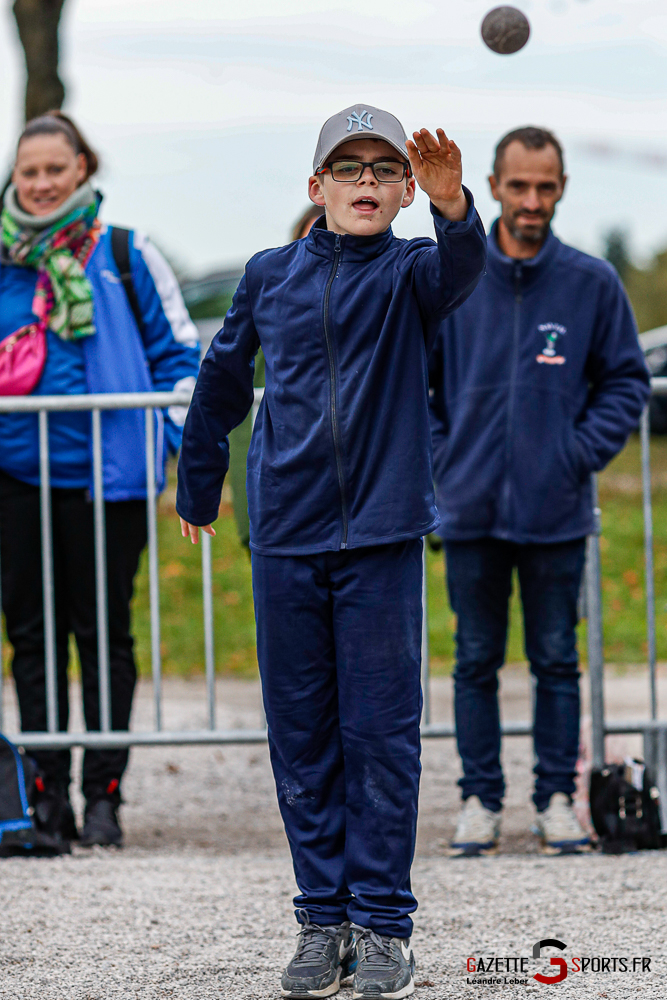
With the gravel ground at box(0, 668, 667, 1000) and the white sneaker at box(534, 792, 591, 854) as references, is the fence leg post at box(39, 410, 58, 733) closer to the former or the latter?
the gravel ground at box(0, 668, 667, 1000)

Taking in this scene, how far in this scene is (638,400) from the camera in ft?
14.0

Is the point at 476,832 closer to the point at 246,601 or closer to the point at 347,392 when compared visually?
the point at 347,392

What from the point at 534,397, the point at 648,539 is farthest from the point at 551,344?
the point at 648,539

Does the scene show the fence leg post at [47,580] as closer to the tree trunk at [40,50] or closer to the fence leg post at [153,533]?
the fence leg post at [153,533]

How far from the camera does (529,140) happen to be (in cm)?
428

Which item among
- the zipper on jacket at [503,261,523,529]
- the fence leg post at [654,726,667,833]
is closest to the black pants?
the zipper on jacket at [503,261,523,529]

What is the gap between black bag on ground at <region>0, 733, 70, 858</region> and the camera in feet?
13.8

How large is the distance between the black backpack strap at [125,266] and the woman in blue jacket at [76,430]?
1 centimetres

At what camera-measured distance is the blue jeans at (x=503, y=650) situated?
4223mm

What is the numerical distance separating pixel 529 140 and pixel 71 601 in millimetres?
2228

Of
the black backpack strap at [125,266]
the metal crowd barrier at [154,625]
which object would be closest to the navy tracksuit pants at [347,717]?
the metal crowd barrier at [154,625]

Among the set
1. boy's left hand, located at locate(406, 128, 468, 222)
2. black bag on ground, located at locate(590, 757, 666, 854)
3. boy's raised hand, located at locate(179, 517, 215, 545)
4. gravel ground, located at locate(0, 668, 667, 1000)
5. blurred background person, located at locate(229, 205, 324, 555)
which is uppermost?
boy's left hand, located at locate(406, 128, 468, 222)

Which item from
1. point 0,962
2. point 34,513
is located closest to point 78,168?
point 34,513

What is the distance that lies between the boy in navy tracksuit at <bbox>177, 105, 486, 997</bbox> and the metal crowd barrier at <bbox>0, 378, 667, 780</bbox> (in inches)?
56.4
